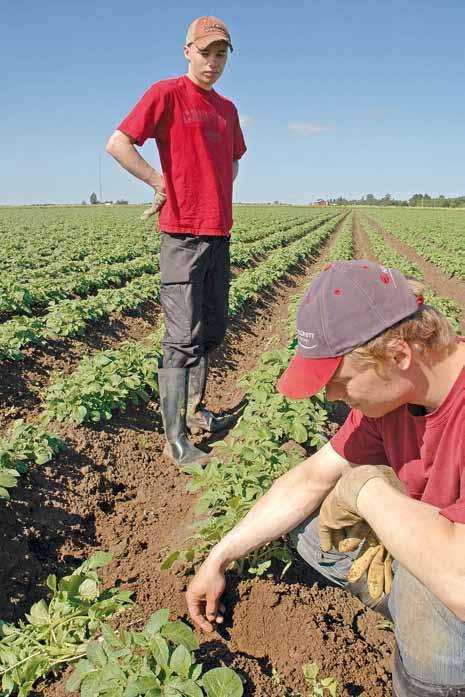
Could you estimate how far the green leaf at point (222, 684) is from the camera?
1.55 metres

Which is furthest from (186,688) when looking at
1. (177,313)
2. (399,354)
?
(177,313)

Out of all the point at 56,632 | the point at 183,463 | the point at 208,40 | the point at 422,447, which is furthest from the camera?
the point at 183,463

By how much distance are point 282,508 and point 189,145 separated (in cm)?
227

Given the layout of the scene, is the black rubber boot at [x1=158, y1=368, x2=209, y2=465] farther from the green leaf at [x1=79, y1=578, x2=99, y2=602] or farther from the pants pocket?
Answer: the green leaf at [x1=79, y1=578, x2=99, y2=602]

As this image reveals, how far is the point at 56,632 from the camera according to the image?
207cm

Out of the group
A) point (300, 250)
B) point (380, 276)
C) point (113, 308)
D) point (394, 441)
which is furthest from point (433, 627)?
point (300, 250)

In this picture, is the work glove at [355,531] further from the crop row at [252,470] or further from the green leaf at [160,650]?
the green leaf at [160,650]

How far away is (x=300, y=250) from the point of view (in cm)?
1544

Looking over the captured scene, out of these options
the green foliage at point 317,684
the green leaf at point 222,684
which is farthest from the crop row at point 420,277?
the green leaf at point 222,684

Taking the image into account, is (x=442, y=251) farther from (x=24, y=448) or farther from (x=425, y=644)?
(x=425, y=644)

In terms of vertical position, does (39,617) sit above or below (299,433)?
below

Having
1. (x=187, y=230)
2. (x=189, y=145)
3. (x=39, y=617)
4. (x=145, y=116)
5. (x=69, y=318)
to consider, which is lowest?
(x=39, y=617)

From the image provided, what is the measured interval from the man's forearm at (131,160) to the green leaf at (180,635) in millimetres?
2414

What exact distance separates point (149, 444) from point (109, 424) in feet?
1.03
